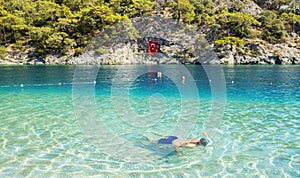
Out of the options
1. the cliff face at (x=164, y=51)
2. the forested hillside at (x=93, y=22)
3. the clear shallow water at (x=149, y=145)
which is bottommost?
the clear shallow water at (x=149, y=145)

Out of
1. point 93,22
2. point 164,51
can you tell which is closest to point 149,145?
point 164,51

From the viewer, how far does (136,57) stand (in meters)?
76.9

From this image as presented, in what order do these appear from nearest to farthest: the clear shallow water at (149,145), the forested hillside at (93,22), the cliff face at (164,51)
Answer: the clear shallow water at (149,145), the cliff face at (164,51), the forested hillside at (93,22)

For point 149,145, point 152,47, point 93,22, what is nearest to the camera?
point 149,145

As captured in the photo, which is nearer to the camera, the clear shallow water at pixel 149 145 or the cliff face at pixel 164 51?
the clear shallow water at pixel 149 145

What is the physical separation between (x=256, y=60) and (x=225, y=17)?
22336 mm

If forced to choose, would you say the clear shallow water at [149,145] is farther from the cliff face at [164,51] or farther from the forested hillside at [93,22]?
the forested hillside at [93,22]

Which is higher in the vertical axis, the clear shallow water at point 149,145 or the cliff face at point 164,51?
the cliff face at point 164,51

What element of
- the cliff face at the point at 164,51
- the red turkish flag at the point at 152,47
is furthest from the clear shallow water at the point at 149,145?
the red turkish flag at the point at 152,47

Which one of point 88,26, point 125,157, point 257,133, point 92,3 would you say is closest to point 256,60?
point 88,26

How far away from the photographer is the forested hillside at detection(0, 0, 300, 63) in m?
74.7

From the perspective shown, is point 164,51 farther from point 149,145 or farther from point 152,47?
point 149,145

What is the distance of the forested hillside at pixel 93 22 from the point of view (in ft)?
245

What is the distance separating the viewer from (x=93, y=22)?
247ft
